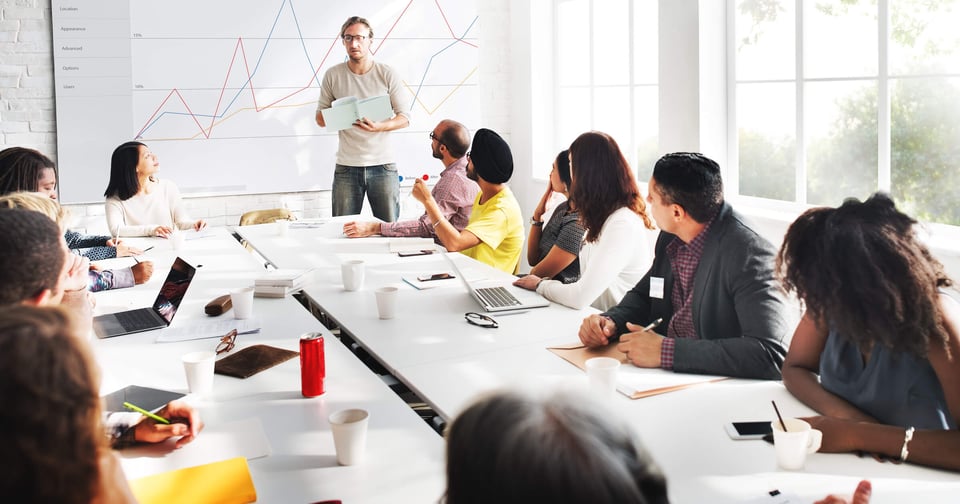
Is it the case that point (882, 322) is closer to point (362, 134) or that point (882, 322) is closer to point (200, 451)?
point (200, 451)

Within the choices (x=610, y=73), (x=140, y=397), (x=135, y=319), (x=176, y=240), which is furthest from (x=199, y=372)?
(x=610, y=73)

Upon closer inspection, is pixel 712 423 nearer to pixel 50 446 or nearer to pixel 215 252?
pixel 50 446

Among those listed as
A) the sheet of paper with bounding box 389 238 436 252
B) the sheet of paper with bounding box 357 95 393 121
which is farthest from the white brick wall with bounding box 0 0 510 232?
the sheet of paper with bounding box 389 238 436 252

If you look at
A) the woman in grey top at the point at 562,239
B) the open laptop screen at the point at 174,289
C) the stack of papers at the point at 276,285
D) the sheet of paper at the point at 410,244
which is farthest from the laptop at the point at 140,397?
the sheet of paper at the point at 410,244

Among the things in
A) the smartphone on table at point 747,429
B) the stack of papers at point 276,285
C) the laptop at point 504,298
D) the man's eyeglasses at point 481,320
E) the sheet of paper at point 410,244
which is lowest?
the smartphone on table at point 747,429

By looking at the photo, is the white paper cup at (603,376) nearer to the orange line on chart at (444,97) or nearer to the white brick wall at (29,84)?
A: the white brick wall at (29,84)

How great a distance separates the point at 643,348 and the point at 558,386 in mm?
1431

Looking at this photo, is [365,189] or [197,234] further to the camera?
[365,189]

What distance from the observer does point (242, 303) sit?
271 cm

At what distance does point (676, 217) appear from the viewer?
2406mm

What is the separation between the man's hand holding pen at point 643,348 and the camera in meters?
2.11

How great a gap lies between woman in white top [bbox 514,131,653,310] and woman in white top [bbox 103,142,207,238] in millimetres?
2557

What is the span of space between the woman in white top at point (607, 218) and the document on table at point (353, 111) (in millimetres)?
2684

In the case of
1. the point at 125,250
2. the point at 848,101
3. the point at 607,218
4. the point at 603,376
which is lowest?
the point at 603,376
